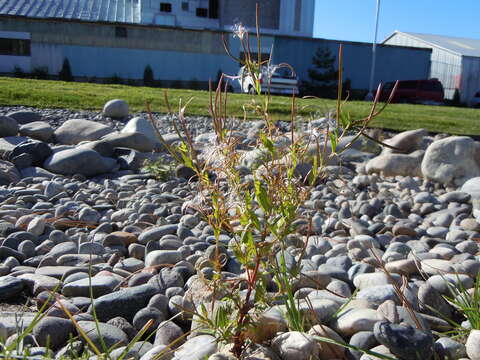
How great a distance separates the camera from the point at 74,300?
227 centimetres

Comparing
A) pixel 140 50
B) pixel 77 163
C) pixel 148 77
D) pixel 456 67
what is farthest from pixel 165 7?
pixel 77 163

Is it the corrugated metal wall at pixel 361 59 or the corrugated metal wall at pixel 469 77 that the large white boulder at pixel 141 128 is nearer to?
the corrugated metal wall at pixel 361 59

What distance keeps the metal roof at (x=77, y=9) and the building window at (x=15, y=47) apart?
1.72 metres

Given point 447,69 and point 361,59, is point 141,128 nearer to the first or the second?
point 361,59

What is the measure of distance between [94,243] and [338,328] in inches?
63.5

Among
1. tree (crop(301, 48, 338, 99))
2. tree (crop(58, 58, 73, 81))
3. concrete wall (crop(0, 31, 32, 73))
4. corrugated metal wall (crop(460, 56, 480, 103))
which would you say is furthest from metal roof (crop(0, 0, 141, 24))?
corrugated metal wall (crop(460, 56, 480, 103))

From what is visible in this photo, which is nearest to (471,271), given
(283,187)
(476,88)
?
(283,187)

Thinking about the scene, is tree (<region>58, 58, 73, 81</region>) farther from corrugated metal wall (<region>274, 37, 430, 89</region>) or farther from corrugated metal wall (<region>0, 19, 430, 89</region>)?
corrugated metal wall (<region>274, 37, 430, 89</region>)

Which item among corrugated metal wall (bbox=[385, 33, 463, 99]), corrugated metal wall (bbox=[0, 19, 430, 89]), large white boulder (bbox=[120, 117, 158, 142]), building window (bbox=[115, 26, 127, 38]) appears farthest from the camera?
corrugated metal wall (bbox=[385, 33, 463, 99])

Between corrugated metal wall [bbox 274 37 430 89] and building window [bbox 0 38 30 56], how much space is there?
12044 mm

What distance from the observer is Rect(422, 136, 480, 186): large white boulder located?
5.71 metres

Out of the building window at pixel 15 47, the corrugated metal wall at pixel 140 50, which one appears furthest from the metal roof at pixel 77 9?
the building window at pixel 15 47

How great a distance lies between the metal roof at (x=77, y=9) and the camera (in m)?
26.9

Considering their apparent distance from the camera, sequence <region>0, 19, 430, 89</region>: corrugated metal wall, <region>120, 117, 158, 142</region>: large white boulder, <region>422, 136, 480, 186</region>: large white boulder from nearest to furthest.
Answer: <region>422, 136, 480, 186</region>: large white boulder
<region>120, 117, 158, 142</region>: large white boulder
<region>0, 19, 430, 89</region>: corrugated metal wall
